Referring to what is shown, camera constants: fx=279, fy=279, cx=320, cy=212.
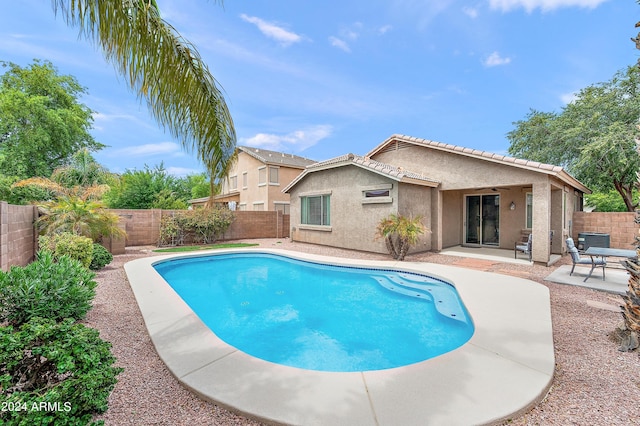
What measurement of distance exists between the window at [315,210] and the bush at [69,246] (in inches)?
425

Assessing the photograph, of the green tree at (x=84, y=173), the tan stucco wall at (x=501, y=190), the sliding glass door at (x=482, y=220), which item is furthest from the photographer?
the green tree at (x=84, y=173)

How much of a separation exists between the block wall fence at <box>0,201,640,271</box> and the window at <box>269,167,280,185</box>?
A: 4.04 metres

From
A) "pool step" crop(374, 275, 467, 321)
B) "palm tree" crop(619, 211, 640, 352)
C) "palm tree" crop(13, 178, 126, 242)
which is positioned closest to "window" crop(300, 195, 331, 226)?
"pool step" crop(374, 275, 467, 321)

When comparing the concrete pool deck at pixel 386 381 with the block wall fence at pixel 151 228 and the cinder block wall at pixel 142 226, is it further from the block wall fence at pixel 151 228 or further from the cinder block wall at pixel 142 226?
the cinder block wall at pixel 142 226

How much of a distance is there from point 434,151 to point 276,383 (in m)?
13.6

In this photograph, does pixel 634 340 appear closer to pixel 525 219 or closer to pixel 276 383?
pixel 276 383

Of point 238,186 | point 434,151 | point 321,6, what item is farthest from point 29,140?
point 434,151

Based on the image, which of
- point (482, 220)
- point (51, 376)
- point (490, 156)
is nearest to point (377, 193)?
point (490, 156)

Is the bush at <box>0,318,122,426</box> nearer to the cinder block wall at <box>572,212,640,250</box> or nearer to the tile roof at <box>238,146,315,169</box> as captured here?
the cinder block wall at <box>572,212,640,250</box>

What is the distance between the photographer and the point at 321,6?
939 centimetres

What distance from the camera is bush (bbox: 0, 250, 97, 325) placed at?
162 inches

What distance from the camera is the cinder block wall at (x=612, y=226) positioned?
13.6 meters

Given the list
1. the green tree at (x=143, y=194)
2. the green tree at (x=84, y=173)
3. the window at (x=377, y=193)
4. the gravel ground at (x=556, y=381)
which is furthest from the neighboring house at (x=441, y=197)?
the green tree at (x=143, y=194)

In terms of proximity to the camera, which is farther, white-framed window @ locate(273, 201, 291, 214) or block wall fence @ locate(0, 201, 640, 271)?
white-framed window @ locate(273, 201, 291, 214)
